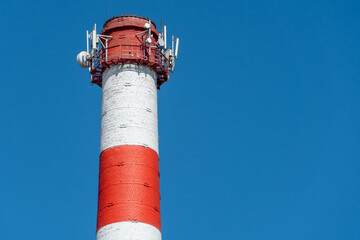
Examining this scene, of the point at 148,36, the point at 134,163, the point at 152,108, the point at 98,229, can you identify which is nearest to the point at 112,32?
the point at 148,36

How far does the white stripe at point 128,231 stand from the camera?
149 ft

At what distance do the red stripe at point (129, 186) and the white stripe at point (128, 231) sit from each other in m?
0.28

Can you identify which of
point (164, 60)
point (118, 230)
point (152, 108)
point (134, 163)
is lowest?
point (118, 230)

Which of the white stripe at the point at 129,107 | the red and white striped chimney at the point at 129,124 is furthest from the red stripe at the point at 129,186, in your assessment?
the white stripe at the point at 129,107

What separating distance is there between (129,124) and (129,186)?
4016 millimetres

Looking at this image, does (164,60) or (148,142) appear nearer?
(148,142)

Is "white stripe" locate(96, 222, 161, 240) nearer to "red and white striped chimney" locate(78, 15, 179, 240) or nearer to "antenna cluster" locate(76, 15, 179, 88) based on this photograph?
"red and white striped chimney" locate(78, 15, 179, 240)

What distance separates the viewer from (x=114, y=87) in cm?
5041

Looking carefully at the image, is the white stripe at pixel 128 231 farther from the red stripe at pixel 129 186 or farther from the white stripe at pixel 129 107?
the white stripe at pixel 129 107

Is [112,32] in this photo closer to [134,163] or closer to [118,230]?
[134,163]

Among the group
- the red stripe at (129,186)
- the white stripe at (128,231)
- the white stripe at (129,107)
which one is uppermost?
the white stripe at (129,107)

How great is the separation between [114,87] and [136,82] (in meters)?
1.39

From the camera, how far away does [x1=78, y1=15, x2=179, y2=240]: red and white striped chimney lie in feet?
152

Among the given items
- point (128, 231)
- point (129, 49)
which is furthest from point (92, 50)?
point (128, 231)
